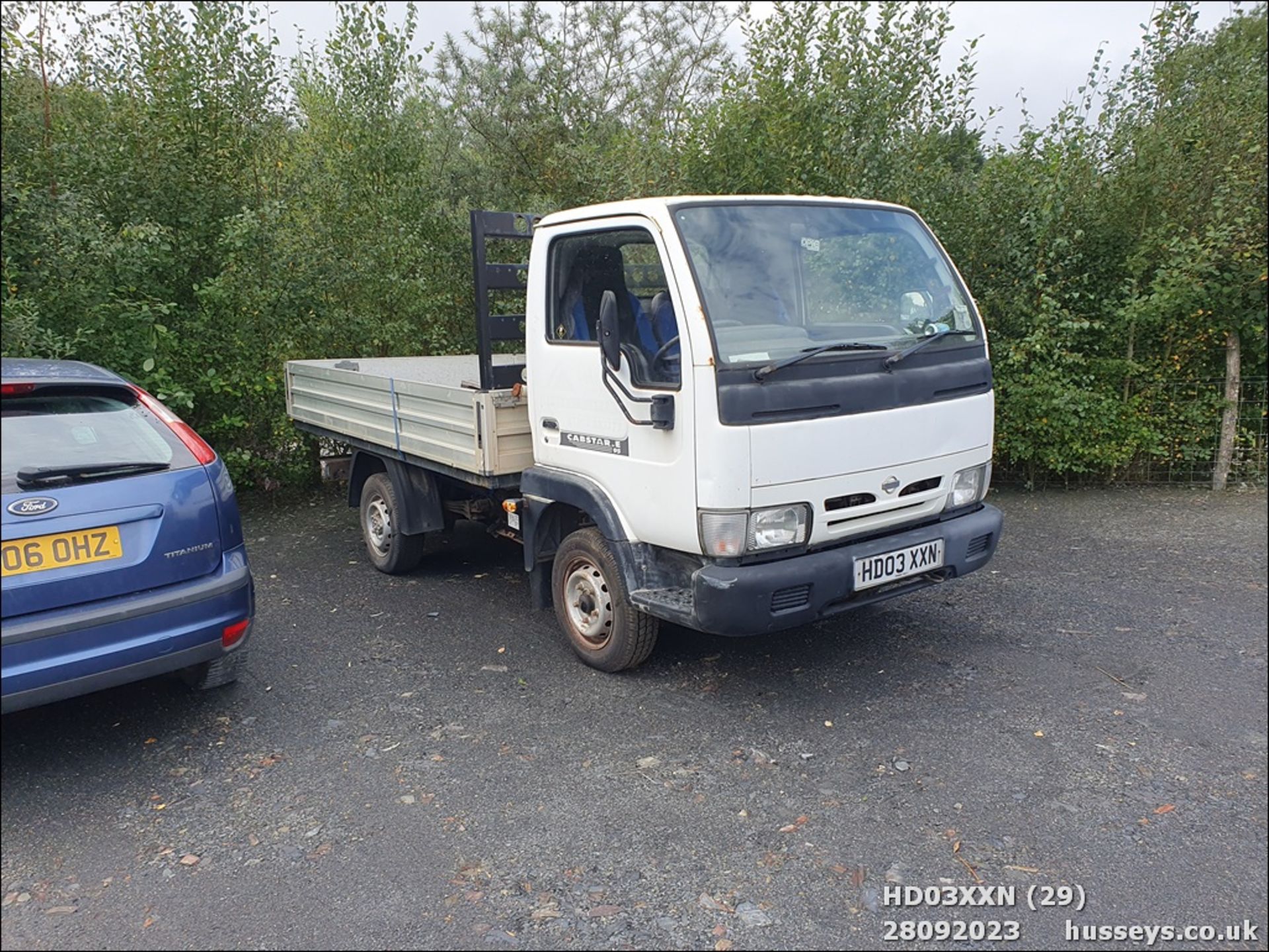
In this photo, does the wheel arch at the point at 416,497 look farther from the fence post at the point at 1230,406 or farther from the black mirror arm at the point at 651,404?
the fence post at the point at 1230,406

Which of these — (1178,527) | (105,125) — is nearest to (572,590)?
(1178,527)

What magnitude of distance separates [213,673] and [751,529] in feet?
8.56

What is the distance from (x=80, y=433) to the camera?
142 inches

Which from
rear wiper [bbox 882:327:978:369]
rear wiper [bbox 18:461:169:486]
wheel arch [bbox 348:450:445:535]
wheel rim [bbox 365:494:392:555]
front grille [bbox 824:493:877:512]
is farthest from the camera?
wheel rim [bbox 365:494:392:555]

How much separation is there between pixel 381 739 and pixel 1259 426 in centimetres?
757

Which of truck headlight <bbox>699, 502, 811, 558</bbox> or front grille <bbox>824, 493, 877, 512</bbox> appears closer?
truck headlight <bbox>699, 502, 811, 558</bbox>

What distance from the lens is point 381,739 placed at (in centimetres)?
396

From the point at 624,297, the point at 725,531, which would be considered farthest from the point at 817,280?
the point at 725,531

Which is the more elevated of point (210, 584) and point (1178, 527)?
point (210, 584)

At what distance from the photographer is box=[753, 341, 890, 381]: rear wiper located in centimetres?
373

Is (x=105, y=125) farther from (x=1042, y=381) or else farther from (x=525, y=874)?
(x=1042, y=381)

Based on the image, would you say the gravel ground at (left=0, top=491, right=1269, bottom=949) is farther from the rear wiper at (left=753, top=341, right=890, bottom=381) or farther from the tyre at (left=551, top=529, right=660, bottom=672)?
the rear wiper at (left=753, top=341, right=890, bottom=381)

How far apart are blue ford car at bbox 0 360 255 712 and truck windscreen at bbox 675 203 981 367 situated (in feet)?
7.59

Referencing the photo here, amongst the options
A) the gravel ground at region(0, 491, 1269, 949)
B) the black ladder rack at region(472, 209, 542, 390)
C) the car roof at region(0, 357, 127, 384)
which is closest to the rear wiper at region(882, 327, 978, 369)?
the gravel ground at region(0, 491, 1269, 949)
